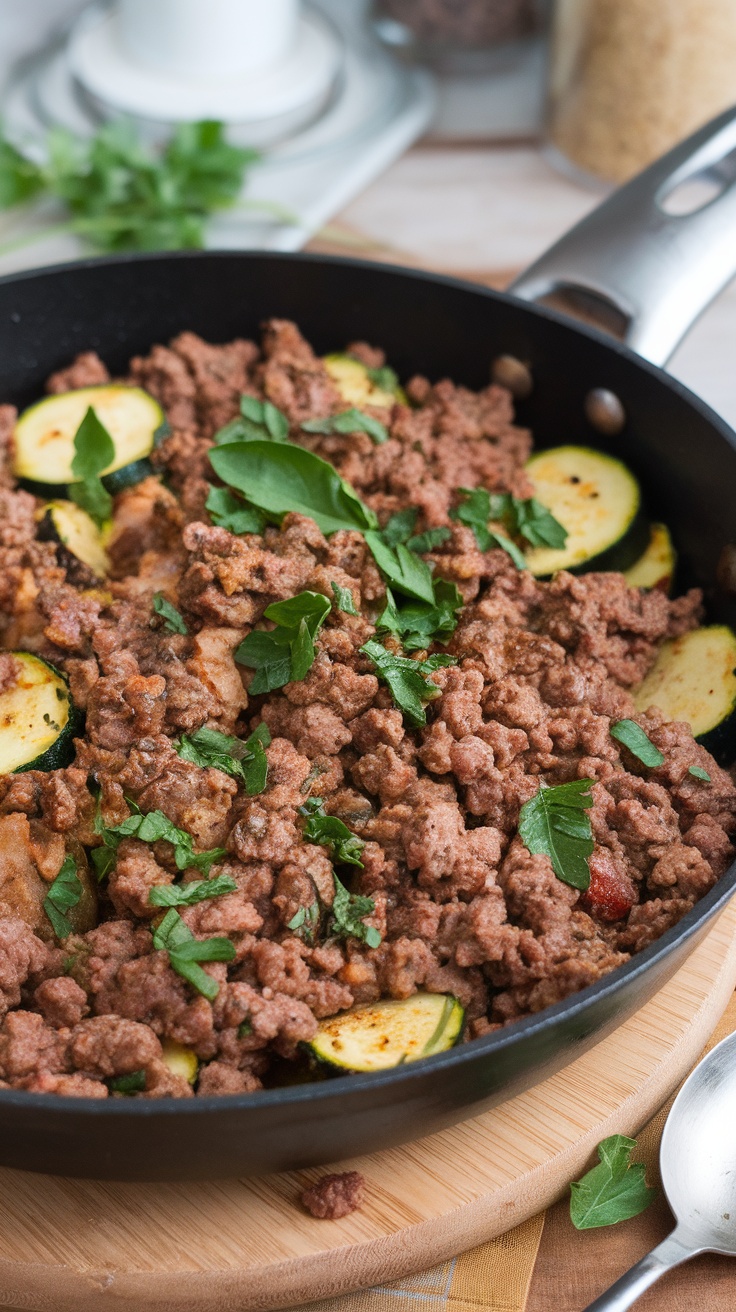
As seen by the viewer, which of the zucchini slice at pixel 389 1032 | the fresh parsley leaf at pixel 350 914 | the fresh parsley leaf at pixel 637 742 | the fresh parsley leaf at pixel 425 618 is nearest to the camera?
the zucchini slice at pixel 389 1032

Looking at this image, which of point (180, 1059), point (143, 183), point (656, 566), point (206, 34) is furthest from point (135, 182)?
point (180, 1059)

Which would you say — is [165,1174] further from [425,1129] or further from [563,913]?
[563,913]

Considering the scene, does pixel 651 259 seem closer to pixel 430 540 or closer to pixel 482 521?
pixel 482 521

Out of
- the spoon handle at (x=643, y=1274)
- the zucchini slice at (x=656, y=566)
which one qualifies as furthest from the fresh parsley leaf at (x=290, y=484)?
the spoon handle at (x=643, y=1274)

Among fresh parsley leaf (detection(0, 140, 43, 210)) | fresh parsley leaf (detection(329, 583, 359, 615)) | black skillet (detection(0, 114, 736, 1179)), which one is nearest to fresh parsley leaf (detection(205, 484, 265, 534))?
fresh parsley leaf (detection(329, 583, 359, 615))

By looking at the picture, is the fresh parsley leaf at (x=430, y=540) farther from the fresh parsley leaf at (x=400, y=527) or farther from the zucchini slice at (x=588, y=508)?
the zucchini slice at (x=588, y=508)

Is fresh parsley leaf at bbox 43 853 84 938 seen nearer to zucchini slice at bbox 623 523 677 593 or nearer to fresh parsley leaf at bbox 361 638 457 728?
fresh parsley leaf at bbox 361 638 457 728

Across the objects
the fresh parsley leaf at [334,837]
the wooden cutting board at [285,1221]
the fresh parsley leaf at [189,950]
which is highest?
the fresh parsley leaf at [334,837]
